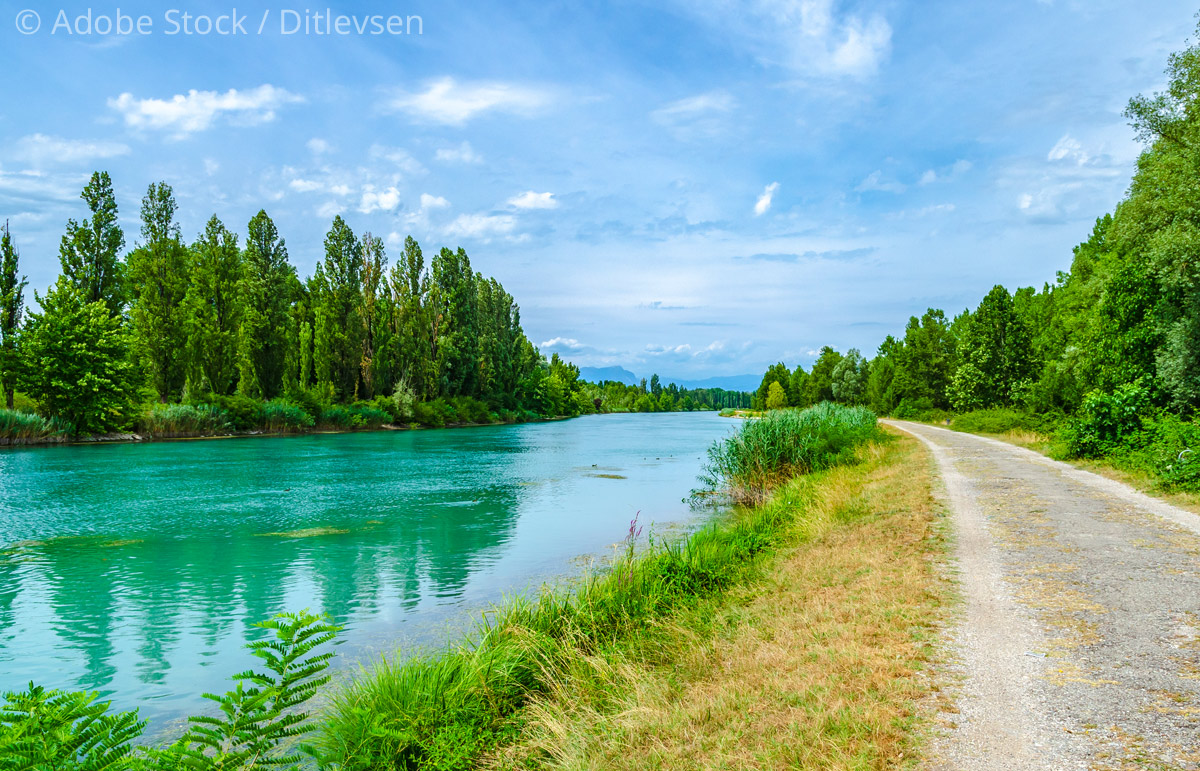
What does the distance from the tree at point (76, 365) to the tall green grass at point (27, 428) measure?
3.53 feet

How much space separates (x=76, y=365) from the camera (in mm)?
39531

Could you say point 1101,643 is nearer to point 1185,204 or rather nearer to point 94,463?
point 1185,204

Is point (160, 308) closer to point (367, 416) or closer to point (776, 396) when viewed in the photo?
point (367, 416)

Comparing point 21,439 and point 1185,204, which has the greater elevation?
point 1185,204

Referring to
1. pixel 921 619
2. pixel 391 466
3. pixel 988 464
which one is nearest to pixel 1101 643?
pixel 921 619

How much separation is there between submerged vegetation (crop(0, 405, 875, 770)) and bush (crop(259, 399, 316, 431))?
50506mm

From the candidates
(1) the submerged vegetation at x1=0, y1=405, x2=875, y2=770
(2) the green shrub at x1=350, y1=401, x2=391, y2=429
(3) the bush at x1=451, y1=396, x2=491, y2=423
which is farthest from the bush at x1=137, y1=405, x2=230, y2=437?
(1) the submerged vegetation at x1=0, y1=405, x2=875, y2=770

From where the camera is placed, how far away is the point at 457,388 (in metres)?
75.0

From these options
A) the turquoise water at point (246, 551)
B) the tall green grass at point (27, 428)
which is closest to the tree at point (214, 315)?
the tall green grass at point (27, 428)

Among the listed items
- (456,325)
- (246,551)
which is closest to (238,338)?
(456,325)

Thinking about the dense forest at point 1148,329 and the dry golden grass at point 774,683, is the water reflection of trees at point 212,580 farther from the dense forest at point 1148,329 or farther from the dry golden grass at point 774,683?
the dense forest at point 1148,329

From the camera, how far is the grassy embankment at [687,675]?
4.49 metres

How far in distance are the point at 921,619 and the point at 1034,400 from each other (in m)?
33.6

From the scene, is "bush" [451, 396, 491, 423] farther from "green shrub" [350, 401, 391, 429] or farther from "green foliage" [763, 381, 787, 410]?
"green foliage" [763, 381, 787, 410]
